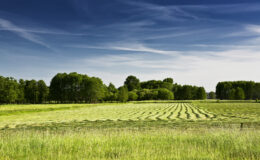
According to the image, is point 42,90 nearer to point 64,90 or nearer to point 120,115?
point 64,90

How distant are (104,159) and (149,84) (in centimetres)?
19109

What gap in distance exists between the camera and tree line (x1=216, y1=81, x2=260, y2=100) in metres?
139

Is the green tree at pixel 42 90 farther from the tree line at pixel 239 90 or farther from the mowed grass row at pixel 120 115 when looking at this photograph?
the tree line at pixel 239 90

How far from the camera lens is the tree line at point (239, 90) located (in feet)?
456

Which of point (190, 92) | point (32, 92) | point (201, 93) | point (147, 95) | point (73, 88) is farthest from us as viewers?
point (190, 92)

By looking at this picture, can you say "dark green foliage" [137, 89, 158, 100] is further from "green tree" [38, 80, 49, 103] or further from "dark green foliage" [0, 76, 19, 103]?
"dark green foliage" [0, 76, 19, 103]

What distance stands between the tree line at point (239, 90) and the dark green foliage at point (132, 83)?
64.0 m

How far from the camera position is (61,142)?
371 inches

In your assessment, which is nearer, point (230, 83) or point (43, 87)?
point (43, 87)

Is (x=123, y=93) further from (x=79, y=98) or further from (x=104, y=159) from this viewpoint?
(x=104, y=159)

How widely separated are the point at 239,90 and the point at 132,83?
76.6m

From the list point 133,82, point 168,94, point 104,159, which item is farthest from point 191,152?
point 133,82

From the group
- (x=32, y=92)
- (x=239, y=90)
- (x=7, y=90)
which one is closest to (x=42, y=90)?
(x=32, y=92)

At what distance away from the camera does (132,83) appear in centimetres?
17925
